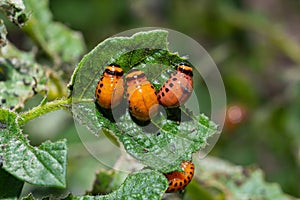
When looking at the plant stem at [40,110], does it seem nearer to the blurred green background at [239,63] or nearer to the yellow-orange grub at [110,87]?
the yellow-orange grub at [110,87]

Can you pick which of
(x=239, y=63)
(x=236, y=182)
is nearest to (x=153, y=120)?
(x=236, y=182)

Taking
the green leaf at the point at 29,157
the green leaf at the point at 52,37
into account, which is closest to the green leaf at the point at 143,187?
the green leaf at the point at 29,157

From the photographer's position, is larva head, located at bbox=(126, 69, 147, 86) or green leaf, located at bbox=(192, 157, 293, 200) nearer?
larva head, located at bbox=(126, 69, 147, 86)

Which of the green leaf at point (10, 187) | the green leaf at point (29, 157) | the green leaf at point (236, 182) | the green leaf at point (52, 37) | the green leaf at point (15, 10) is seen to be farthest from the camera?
the green leaf at point (52, 37)

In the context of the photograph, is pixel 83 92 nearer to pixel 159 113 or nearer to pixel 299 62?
pixel 159 113

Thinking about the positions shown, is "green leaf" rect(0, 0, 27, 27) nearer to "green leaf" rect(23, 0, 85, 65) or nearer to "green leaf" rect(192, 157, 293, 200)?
"green leaf" rect(23, 0, 85, 65)

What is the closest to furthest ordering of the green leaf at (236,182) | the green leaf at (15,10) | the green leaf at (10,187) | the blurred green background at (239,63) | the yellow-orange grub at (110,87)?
the green leaf at (10,187)
the yellow-orange grub at (110,87)
the green leaf at (15,10)
the green leaf at (236,182)
the blurred green background at (239,63)

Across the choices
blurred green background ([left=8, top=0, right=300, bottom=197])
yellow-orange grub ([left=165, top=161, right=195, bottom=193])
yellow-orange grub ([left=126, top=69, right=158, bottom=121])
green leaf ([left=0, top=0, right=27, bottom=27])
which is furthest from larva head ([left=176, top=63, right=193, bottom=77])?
blurred green background ([left=8, top=0, right=300, bottom=197])
